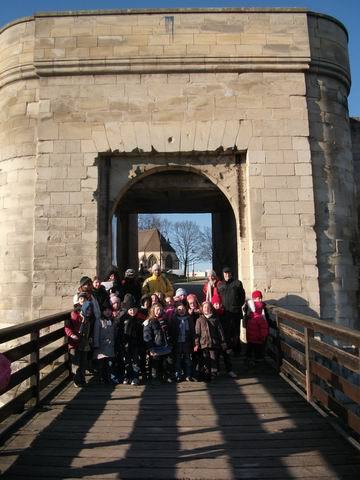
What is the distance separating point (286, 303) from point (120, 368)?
10.8 feet

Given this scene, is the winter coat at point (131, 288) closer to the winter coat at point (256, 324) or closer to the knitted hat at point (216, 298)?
the knitted hat at point (216, 298)

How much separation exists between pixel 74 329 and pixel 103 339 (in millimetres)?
420

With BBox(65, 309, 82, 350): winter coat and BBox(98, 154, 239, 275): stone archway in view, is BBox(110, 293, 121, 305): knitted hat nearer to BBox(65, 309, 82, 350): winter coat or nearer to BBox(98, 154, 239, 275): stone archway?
BBox(65, 309, 82, 350): winter coat

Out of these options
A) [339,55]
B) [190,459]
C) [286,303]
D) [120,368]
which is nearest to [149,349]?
[120,368]

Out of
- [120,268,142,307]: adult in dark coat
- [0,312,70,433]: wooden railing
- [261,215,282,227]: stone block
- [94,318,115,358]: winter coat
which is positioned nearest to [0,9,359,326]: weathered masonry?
[261,215,282,227]: stone block

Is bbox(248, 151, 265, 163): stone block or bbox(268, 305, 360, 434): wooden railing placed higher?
bbox(248, 151, 265, 163): stone block

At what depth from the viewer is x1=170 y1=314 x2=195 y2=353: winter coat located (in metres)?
5.94

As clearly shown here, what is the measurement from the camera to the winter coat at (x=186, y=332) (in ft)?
19.5

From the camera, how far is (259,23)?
8.42m

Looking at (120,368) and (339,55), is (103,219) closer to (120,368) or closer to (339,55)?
(120,368)

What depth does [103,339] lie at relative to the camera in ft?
19.4

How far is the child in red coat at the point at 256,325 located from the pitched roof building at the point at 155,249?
42.9 metres

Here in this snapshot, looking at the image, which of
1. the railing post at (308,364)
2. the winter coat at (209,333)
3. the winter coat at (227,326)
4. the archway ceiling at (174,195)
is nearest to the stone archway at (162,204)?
the archway ceiling at (174,195)

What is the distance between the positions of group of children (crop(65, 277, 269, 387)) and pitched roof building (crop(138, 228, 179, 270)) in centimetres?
4325
